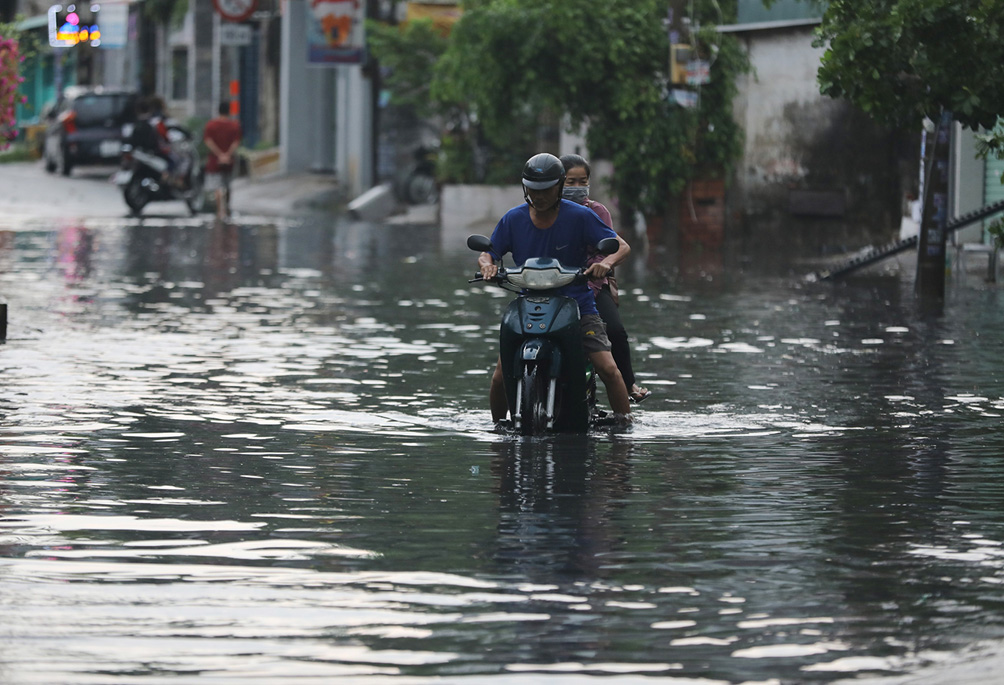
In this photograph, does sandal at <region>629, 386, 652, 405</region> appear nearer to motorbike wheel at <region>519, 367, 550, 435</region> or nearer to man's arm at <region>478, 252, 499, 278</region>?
motorbike wheel at <region>519, 367, 550, 435</region>

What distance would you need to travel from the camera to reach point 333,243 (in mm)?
28312

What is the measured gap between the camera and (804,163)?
27828mm

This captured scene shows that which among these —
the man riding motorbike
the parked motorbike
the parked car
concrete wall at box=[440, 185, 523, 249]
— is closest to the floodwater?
the man riding motorbike

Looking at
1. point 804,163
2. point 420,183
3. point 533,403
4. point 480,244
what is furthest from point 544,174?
point 420,183

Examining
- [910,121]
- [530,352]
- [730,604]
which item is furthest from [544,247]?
[910,121]

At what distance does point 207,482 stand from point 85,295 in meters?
10.3

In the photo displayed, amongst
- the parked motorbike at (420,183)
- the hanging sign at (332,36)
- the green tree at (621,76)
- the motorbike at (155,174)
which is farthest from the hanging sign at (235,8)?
the green tree at (621,76)

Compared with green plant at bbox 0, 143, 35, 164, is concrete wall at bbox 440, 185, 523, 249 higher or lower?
higher

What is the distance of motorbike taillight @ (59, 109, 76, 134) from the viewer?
45.6 metres

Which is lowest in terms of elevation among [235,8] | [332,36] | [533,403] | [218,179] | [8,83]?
[218,179]

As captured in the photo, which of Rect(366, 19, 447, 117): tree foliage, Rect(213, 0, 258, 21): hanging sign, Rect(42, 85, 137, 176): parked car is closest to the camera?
Rect(366, 19, 447, 117): tree foliage

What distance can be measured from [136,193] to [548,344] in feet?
84.4

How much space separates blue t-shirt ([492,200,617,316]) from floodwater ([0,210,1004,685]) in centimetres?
87

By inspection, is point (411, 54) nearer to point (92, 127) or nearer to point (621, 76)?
point (621, 76)
